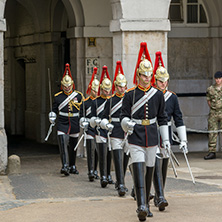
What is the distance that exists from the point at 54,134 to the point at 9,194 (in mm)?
8692

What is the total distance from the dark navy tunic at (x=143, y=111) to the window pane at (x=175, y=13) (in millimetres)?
8442

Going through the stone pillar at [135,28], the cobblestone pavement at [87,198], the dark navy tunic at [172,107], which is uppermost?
the stone pillar at [135,28]

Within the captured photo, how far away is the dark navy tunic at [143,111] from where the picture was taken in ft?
28.3

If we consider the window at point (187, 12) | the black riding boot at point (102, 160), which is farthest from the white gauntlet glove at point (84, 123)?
the window at point (187, 12)

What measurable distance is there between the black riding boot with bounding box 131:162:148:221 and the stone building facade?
4.37 meters

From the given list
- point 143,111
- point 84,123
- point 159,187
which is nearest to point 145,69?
point 143,111

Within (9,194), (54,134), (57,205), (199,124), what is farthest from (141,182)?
(54,134)

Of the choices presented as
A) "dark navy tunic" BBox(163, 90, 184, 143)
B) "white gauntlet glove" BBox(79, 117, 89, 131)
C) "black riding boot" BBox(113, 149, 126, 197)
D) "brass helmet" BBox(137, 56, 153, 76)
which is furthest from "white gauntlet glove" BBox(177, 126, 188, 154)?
"white gauntlet glove" BBox(79, 117, 89, 131)

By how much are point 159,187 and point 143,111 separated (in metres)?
1.09

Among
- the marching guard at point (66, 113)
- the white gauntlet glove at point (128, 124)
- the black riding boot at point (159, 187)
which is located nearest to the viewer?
the white gauntlet glove at point (128, 124)

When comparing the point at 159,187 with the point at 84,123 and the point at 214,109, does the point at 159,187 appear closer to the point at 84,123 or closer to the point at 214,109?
the point at 84,123

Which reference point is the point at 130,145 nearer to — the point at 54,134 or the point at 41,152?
the point at 41,152

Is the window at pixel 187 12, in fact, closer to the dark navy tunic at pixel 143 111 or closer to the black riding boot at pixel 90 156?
the black riding boot at pixel 90 156

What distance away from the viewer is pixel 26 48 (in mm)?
21250
